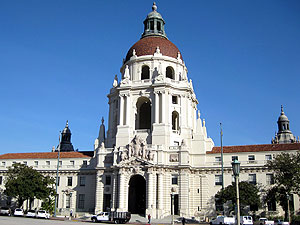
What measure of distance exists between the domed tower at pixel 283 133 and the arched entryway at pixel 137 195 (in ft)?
197

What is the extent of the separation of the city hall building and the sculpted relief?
18 centimetres

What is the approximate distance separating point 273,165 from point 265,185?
20.5 feet

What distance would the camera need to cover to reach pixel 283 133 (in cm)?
11488

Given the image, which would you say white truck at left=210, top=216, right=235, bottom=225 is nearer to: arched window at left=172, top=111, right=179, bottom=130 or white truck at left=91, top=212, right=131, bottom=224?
white truck at left=91, top=212, right=131, bottom=224

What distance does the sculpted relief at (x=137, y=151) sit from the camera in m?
63.4

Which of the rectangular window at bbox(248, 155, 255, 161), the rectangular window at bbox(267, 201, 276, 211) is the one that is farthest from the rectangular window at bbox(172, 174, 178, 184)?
the rectangular window at bbox(267, 201, 276, 211)

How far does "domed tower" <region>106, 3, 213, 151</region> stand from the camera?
6850 centimetres

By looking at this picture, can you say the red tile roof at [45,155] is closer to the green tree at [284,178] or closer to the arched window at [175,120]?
the arched window at [175,120]

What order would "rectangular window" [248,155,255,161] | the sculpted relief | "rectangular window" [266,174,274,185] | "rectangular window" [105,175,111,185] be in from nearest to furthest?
"rectangular window" [266,174,274,185]
the sculpted relief
"rectangular window" [248,155,255,161]
"rectangular window" [105,175,111,185]

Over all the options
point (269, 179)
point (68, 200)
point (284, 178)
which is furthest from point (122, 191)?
point (284, 178)

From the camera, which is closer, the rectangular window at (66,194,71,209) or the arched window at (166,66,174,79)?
the rectangular window at (66,194,71,209)

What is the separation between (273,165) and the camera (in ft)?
187

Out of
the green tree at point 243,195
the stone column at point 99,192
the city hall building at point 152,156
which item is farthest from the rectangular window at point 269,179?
the stone column at point 99,192

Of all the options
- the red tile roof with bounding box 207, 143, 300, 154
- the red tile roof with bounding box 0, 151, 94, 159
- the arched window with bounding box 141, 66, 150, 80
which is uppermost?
the arched window with bounding box 141, 66, 150, 80
